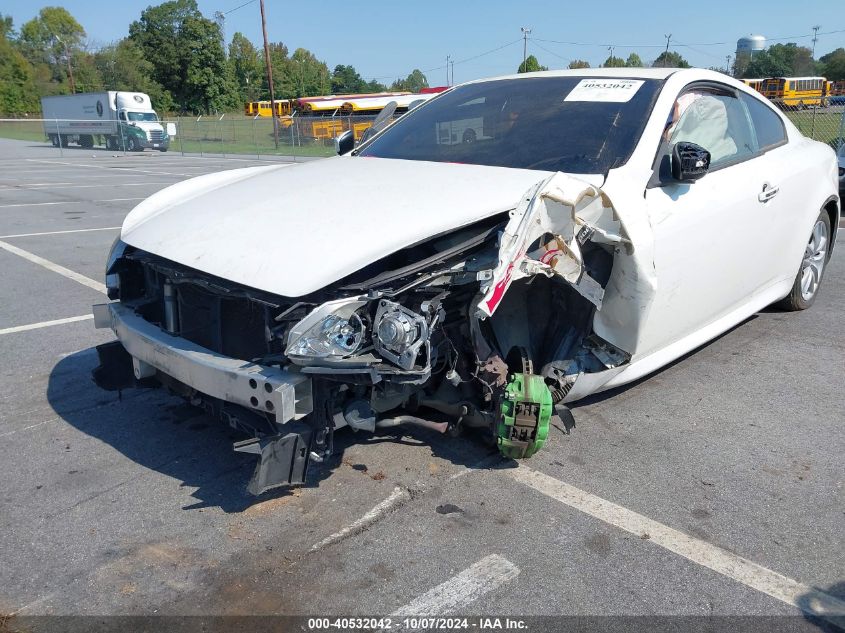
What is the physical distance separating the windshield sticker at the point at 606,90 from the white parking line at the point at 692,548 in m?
2.08

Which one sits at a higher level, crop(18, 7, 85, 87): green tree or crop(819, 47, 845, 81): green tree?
crop(18, 7, 85, 87): green tree

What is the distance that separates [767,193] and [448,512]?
2.88m

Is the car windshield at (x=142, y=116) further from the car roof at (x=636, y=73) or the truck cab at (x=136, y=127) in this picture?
the car roof at (x=636, y=73)

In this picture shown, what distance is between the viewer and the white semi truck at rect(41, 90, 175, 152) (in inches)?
1485

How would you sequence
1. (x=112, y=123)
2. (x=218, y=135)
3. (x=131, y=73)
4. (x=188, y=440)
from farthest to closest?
(x=131, y=73) < (x=218, y=135) < (x=112, y=123) < (x=188, y=440)

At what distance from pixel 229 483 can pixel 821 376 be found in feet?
12.1

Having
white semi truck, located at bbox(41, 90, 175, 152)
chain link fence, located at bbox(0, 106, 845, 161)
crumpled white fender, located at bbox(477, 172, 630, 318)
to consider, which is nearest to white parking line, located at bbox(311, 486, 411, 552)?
crumpled white fender, located at bbox(477, 172, 630, 318)

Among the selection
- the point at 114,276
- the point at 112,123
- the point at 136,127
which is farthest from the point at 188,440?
the point at 112,123

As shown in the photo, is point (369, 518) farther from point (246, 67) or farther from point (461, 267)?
point (246, 67)

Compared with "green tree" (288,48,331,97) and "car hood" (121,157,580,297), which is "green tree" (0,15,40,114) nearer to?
"green tree" (288,48,331,97)

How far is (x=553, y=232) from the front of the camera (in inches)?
121

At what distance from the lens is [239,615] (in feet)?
8.09

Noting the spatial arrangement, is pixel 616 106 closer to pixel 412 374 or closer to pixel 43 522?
pixel 412 374

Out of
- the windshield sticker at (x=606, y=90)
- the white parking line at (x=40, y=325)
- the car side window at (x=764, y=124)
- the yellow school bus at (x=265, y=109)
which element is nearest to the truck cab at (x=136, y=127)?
Result: the yellow school bus at (x=265, y=109)
